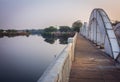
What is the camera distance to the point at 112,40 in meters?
13.8

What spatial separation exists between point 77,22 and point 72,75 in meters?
153

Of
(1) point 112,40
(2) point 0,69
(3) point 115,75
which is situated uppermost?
(1) point 112,40

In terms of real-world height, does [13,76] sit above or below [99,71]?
below

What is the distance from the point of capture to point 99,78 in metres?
7.86

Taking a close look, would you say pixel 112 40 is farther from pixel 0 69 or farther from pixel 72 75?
pixel 0 69

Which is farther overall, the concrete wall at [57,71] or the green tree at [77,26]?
the green tree at [77,26]

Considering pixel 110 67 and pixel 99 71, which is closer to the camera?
pixel 99 71

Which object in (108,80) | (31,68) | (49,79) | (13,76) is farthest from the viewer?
(31,68)

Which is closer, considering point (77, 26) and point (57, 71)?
point (57, 71)

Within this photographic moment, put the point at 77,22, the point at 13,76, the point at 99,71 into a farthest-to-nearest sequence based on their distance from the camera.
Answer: the point at 77,22 < the point at 13,76 < the point at 99,71

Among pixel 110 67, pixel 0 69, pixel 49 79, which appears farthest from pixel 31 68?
pixel 49 79

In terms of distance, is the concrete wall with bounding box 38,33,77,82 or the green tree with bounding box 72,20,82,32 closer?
the concrete wall with bounding box 38,33,77,82

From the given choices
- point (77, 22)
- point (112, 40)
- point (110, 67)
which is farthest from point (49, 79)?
point (77, 22)

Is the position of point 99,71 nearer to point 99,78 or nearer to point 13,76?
point 99,78
